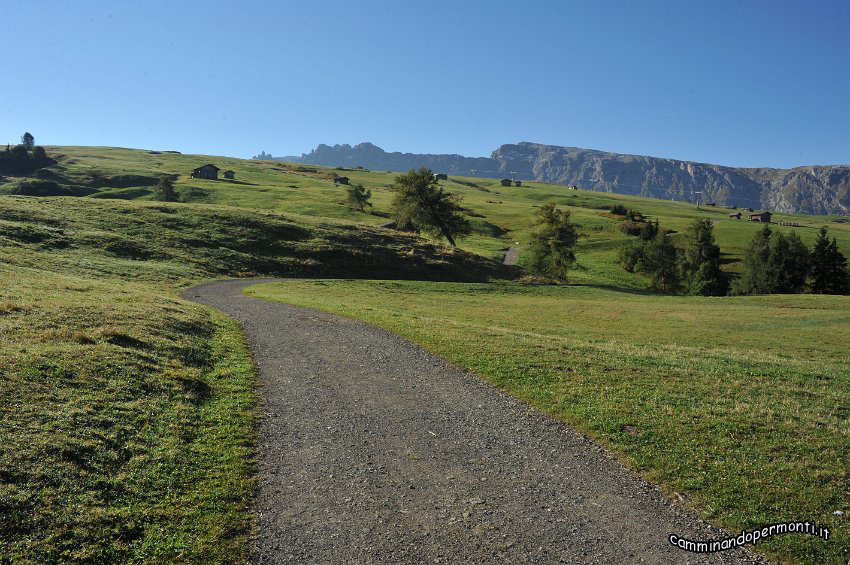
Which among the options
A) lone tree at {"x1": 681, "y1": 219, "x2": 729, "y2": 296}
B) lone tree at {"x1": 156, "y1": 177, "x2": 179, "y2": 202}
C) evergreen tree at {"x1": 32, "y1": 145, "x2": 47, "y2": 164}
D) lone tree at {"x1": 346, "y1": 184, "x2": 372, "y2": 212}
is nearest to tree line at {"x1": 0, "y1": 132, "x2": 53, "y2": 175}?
evergreen tree at {"x1": 32, "y1": 145, "x2": 47, "y2": 164}

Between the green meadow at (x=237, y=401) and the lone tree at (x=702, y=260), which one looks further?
the lone tree at (x=702, y=260)

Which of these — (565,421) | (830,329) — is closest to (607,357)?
(565,421)

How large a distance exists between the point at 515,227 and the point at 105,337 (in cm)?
13627

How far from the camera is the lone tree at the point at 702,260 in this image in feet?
335

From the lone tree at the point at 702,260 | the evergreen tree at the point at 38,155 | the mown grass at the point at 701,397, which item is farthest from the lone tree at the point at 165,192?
the lone tree at the point at 702,260

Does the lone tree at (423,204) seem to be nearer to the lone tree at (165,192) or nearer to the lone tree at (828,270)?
the lone tree at (165,192)

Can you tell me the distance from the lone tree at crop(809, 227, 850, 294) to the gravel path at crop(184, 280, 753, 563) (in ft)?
341

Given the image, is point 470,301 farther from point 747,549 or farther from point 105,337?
point 747,549

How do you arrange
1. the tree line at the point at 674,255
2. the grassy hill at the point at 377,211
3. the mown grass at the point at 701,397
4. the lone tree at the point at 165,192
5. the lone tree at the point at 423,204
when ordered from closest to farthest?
1. the mown grass at the point at 701,397
2. the tree line at the point at 674,255
3. the lone tree at the point at 423,204
4. the lone tree at the point at 165,192
5. the grassy hill at the point at 377,211

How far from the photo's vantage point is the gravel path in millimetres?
9016

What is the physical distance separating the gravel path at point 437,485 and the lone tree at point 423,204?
73.7 m

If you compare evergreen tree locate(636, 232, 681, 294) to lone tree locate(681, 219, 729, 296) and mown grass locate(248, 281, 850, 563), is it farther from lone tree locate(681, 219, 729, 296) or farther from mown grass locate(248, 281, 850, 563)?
mown grass locate(248, 281, 850, 563)

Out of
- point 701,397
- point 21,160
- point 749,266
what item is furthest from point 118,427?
point 21,160

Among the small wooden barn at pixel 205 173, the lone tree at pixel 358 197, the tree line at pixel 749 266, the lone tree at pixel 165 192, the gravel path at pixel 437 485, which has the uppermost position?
the small wooden barn at pixel 205 173
